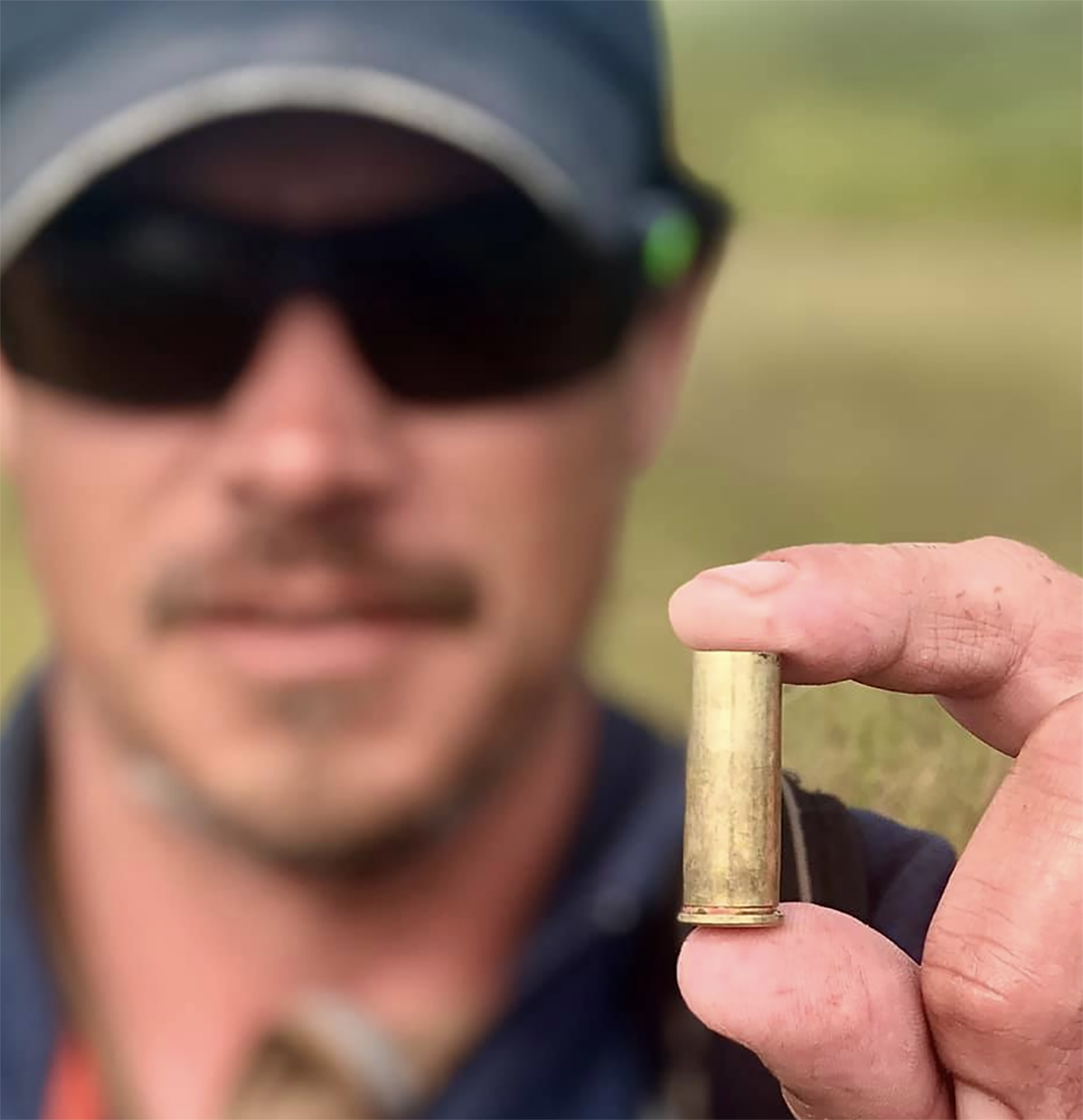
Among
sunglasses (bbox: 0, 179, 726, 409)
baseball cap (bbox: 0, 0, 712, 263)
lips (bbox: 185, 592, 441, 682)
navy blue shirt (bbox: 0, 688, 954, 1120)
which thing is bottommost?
navy blue shirt (bbox: 0, 688, 954, 1120)

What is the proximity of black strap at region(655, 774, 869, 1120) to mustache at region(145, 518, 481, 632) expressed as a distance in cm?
28

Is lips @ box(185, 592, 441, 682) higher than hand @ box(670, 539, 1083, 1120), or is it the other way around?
hand @ box(670, 539, 1083, 1120)

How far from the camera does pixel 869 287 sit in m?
0.84

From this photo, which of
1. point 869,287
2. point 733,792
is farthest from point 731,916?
point 869,287

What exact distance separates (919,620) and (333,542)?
0.49 metres

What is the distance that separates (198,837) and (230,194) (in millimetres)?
460

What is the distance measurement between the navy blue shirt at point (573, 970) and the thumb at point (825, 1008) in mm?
389

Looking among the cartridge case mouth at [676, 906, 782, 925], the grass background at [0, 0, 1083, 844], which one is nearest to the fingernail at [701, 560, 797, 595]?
the cartridge case mouth at [676, 906, 782, 925]

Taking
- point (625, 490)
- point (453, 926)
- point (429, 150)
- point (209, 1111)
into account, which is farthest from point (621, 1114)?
point (429, 150)

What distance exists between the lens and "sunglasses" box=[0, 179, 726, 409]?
76cm

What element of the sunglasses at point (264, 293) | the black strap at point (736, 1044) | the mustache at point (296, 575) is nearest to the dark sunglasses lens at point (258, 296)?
the sunglasses at point (264, 293)

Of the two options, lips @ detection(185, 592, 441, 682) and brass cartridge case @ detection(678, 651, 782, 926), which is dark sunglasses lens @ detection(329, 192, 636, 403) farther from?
brass cartridge case @ detection(678, 651, 782, 926)

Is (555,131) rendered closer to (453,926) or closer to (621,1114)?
(453,926)

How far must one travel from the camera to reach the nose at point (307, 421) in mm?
787
